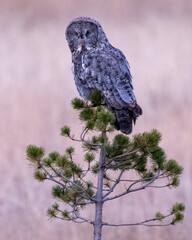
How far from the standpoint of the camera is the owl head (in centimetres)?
322

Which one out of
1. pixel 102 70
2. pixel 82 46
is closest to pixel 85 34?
pixel 82 46

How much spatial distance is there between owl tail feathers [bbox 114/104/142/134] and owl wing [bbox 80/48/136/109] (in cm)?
3

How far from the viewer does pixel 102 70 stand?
3.07 m

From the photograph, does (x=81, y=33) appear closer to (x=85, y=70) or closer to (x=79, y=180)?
(x=85, y=70)

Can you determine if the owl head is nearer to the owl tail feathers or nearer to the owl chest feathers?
the owl chest feathers

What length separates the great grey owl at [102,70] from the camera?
2.85 metres

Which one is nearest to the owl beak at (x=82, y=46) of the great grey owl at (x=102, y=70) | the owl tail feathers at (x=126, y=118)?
the great grey owl at (x=102, y=70)

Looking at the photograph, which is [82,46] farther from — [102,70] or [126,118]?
[126,118]

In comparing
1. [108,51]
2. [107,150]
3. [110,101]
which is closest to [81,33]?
[108,51]

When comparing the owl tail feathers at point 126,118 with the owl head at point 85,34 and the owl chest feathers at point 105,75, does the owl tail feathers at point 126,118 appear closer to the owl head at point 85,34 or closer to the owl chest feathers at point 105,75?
the owl chest feathers at point 105,75

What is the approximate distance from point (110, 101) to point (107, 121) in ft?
1.36

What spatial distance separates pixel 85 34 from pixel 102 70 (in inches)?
11.9

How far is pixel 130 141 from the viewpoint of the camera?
2.75 meters

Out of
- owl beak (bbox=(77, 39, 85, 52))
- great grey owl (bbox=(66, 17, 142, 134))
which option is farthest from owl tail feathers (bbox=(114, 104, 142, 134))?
owl beak (bbox=(77, 39, 85, 52))
